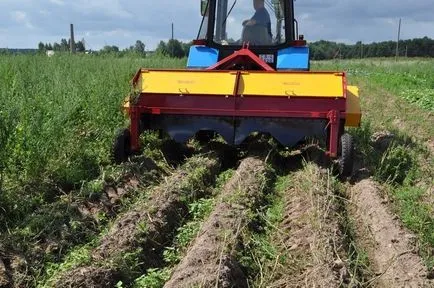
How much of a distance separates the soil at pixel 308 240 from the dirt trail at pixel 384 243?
1.01 feet

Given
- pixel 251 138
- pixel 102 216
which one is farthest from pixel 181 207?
pixel 251 138

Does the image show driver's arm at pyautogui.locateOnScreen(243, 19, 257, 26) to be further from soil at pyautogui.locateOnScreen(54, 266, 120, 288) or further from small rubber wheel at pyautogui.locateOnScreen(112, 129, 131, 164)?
soil at pyautogui.locateOnScreen(54, 266, 120, 288)

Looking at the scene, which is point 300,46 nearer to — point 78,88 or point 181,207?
point 78,88

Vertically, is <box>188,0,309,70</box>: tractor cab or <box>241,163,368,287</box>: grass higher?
<box>188,0,309,70</box>: tractor cab

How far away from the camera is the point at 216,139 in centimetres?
880

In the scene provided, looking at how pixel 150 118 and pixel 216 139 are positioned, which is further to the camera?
pixel 216 139

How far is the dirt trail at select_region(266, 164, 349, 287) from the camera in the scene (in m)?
3.91

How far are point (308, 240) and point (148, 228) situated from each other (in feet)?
4.13

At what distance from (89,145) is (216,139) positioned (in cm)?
222

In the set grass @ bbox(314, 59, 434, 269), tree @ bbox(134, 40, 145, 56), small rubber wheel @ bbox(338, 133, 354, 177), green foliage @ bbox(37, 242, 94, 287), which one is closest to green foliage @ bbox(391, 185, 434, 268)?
grass @ bbox(314, 59, 434, 269)

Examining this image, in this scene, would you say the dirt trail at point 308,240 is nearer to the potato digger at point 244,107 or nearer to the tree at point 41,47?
the potato digger at point 244,107

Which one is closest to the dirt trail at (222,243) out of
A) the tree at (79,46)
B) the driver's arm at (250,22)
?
the driver's arm at (250,22)

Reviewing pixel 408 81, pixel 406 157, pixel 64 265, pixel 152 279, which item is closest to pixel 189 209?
pixel 152 279

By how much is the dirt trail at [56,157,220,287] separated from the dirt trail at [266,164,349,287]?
891 millimetres
